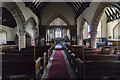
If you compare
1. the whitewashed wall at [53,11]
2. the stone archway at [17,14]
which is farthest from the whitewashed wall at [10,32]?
the stone archway at [17,14]

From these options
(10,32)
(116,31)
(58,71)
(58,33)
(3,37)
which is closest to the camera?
(58,71)

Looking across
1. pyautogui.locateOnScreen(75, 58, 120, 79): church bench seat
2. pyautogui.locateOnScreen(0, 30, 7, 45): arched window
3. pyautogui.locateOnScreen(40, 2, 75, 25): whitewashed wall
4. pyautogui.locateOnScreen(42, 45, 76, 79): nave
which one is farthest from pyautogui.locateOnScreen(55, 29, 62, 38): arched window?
pyautogui.locateOnScreen(75, 58, 120, 79): church bench seat

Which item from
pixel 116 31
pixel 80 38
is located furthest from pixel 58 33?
Result: pixel 116 31

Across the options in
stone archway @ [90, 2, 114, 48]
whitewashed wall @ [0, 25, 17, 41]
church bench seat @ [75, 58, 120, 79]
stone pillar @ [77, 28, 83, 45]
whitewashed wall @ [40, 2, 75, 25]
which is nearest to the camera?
church bench seat @ [75, 58, 120, 79]

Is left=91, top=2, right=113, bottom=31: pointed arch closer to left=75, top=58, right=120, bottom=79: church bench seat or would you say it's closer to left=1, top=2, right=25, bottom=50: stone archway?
left=75, top=58, right=120, bottom=79: church bench seat

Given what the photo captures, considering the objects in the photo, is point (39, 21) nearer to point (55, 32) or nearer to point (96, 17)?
point (96, 17)

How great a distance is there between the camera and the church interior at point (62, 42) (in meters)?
2.35

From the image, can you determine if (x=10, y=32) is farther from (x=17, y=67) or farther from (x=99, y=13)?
(x=17, y=67)

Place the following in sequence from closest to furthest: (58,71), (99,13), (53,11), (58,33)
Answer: (58,71) → (99,13) → (53,11) → (58,33)

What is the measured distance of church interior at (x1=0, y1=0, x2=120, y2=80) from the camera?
92.4 inches

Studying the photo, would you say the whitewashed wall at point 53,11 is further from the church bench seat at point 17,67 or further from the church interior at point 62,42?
the church bench seat at point 17,67

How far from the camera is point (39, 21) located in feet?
37.1

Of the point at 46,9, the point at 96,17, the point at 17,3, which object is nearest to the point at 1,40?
the point at 46,9

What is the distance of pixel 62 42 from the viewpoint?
12.1m
